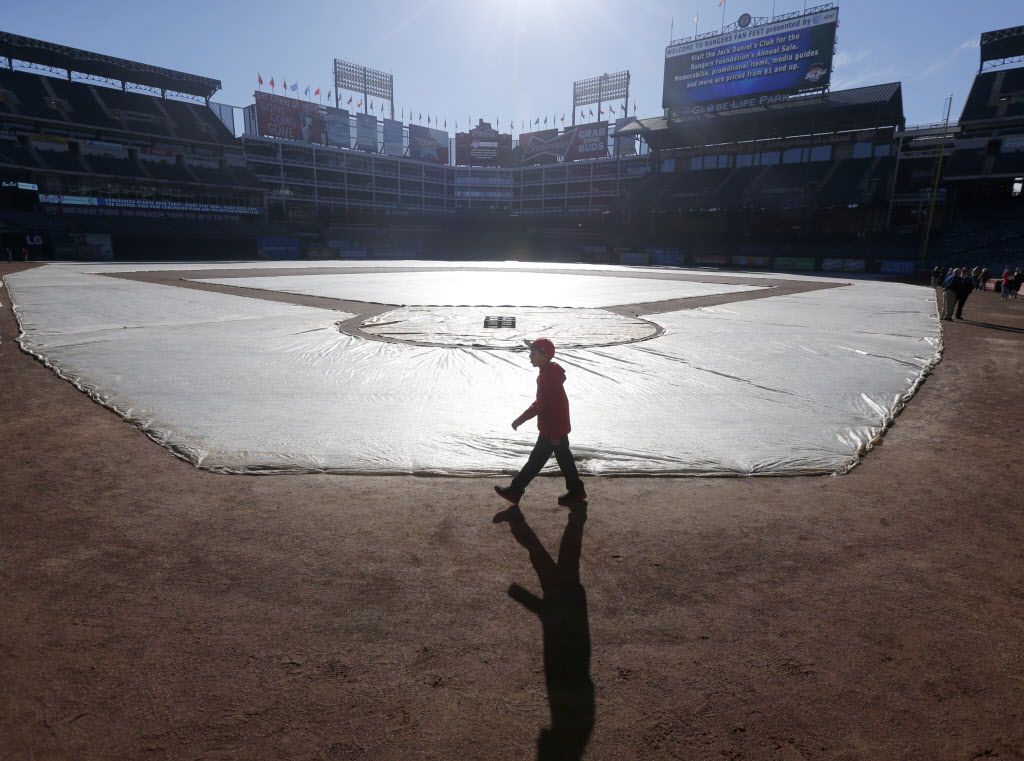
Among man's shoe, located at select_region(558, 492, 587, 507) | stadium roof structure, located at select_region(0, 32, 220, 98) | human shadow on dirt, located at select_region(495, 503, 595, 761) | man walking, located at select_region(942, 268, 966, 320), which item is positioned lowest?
human shadow on dirt, located at select_region(495, 503, 595, 761)

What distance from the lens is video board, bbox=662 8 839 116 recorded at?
173ft

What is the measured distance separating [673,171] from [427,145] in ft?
143

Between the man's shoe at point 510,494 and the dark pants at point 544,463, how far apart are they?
0.04 m

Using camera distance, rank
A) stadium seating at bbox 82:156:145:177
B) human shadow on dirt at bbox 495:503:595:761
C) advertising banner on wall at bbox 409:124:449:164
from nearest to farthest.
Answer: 1. human shadow on dirt at bbox 495:503:595:761
2. stadium seating at bbox 82:156:145:177
3. advertising banner on wall at bbox 409:124:449:164

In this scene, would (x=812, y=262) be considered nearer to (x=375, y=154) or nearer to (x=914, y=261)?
(x=914, y=261)

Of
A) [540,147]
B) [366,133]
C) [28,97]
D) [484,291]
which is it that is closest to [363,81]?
[366,133]

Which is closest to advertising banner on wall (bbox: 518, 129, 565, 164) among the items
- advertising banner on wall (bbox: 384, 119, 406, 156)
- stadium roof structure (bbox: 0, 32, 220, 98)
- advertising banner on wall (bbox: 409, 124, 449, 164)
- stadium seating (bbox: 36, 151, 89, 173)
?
advertising banner on wall (bbox: 409, 124, 449, 164)

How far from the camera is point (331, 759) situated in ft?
8.42

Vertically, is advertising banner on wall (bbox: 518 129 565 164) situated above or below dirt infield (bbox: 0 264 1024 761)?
above

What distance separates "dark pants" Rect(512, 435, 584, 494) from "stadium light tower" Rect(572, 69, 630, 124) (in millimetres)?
93248

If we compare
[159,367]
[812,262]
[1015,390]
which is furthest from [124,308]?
[812,262]

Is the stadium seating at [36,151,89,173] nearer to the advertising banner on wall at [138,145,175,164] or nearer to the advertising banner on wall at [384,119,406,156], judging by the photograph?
the advertising banner on wall at [138,145,175,164]

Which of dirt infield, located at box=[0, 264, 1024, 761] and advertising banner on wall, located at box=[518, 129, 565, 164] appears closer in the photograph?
dirt infield, located at box=[0, 264, 1024, 761]

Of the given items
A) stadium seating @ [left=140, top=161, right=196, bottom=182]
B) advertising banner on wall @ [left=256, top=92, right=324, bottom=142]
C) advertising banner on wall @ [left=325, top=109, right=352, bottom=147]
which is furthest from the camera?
advertising banner on wall @ [left=325, top=109, right=352, bottom=147]
